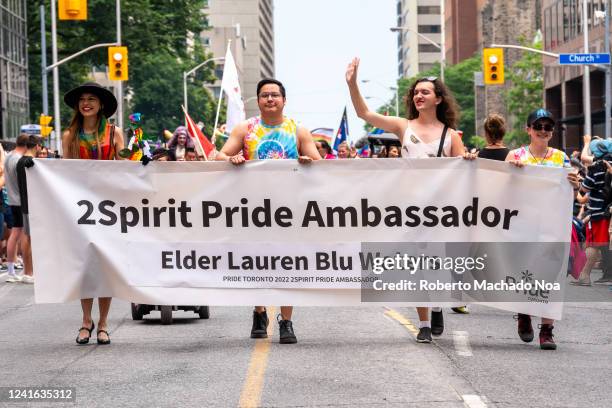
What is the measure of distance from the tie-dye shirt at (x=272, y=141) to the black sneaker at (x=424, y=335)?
1678 millimetres

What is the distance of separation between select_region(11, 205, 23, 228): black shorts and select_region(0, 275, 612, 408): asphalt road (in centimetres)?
622

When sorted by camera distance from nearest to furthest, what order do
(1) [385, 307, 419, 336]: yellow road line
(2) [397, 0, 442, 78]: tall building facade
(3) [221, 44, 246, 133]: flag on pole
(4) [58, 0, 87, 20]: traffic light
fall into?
(1) [385, 307, 419, 336]: yellow road line → (3) [221, 44, 246, 133]: flag on pole → (4) [58, 0, 87, 20]: traffic light → (2) [397, 0, 442, 78]: tall building facade

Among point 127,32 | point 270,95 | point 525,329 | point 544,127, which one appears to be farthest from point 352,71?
point 127,32

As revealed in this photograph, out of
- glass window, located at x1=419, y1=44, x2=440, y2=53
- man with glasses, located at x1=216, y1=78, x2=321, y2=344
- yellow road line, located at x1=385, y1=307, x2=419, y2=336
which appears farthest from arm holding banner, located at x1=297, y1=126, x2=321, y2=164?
glass window, located at x1=419, y1=44, x2=440, y2=53

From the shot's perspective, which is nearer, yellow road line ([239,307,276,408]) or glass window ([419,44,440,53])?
yellow road line ([239,307,276,408])

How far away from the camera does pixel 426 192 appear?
31.3ft

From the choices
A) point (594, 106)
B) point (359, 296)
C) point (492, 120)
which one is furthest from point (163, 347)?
point (594, 106)

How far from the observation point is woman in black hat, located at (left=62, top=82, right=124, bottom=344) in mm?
9875

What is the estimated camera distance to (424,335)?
31.6ft

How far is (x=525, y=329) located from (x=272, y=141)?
247cm

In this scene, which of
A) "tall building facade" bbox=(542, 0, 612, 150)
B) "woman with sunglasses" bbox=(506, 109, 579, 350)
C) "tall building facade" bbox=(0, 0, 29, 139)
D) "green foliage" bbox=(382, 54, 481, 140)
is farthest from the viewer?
"green foliage" bbox=(382, 54, 481, 140)

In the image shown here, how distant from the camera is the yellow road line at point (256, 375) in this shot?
7148 mm

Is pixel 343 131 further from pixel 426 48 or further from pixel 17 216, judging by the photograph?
pixel 426 48

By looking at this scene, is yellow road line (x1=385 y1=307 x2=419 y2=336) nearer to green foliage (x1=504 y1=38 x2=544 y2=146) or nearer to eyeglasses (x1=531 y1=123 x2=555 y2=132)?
eyeglasses (x1=531 y1=123 x2=555 y2=132)
